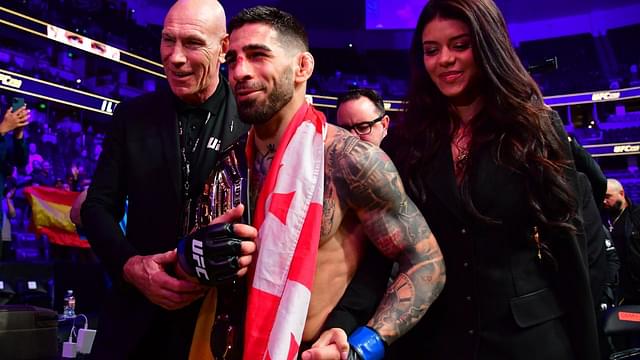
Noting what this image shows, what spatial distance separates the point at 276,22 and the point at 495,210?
789 mm

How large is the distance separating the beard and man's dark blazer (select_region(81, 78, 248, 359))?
1.10 ft

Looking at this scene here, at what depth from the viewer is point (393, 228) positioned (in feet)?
4.90

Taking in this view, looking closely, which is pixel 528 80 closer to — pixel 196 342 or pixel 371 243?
pixel 371 243

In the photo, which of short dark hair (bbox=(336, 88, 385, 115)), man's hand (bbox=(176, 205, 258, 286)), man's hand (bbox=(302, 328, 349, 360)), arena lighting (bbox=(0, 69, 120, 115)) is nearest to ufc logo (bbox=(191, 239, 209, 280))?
man's hand (bbox=(176, 205, 258, 286))

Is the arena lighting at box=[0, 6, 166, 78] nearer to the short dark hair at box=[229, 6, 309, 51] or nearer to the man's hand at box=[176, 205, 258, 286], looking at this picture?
the short dark hair at box=[229, 6, 309, 51]

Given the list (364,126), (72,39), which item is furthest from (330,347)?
(72,39)

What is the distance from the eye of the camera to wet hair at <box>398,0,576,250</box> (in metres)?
1.61

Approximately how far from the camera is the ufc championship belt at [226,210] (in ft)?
5.09

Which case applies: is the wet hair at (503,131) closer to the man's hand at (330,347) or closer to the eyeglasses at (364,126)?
the man's hand at (330,347)

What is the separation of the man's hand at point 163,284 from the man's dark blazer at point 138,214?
0.13m

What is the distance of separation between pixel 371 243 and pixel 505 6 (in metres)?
17.0

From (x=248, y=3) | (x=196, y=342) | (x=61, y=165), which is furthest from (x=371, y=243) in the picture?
(x=248, y=3)

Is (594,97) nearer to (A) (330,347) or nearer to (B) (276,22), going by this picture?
(B) (276,22)

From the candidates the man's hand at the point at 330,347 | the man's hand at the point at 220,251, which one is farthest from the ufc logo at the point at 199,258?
the man's hand at the point at 330,347
